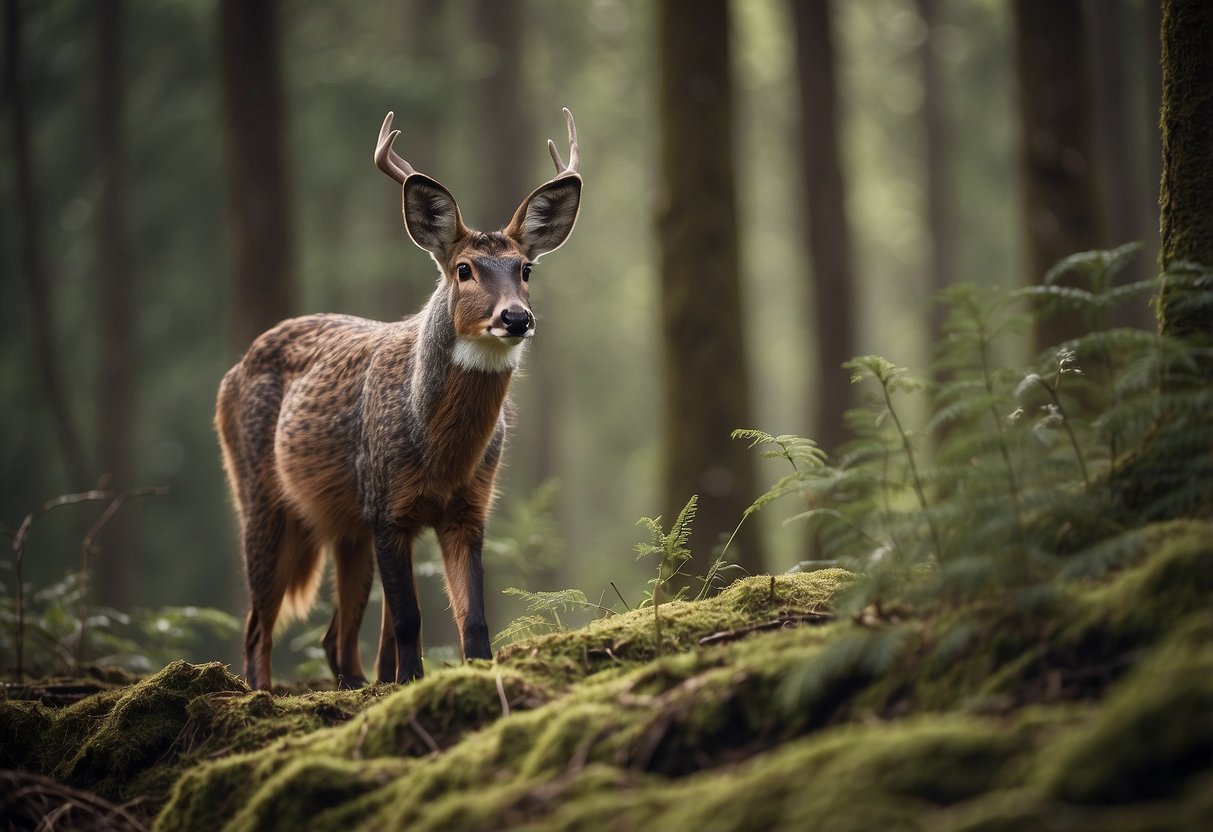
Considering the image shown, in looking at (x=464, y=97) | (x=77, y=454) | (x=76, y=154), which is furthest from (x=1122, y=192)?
(x=76, y=154)

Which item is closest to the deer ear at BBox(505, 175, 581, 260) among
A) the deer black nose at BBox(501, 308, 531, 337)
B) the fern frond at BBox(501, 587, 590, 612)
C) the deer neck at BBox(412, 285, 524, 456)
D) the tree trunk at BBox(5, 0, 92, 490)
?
the deer neck at BBox(412, 285, 524, 456)

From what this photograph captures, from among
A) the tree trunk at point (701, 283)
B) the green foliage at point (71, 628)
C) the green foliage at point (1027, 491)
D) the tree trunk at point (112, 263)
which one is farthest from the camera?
the tree trunk at point (112, 263)

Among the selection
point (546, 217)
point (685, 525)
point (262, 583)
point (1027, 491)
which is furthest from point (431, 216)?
point (1027, 491)

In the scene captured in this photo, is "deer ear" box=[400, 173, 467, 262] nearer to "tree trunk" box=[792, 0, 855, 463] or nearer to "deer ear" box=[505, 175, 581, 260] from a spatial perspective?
"deer ear" box=[505, 175, 581, 260]

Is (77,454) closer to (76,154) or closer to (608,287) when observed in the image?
(76,154)

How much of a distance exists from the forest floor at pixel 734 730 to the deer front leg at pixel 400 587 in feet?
3.63

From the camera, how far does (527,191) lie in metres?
28.1

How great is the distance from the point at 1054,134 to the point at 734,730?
34.7 ft

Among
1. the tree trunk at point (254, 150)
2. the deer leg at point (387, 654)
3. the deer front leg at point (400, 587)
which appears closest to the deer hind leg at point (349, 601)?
the deer leg at point (387, 654)

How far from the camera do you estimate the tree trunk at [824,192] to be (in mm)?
18125

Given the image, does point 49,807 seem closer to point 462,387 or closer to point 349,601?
point 462,387

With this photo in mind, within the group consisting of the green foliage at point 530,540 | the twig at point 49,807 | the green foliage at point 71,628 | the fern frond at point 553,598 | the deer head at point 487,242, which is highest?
the deer head at point 487,242

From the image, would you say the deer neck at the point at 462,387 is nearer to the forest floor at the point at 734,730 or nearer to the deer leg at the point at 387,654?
the deer leg at the point at 387,654

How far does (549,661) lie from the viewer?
16.5 feet
